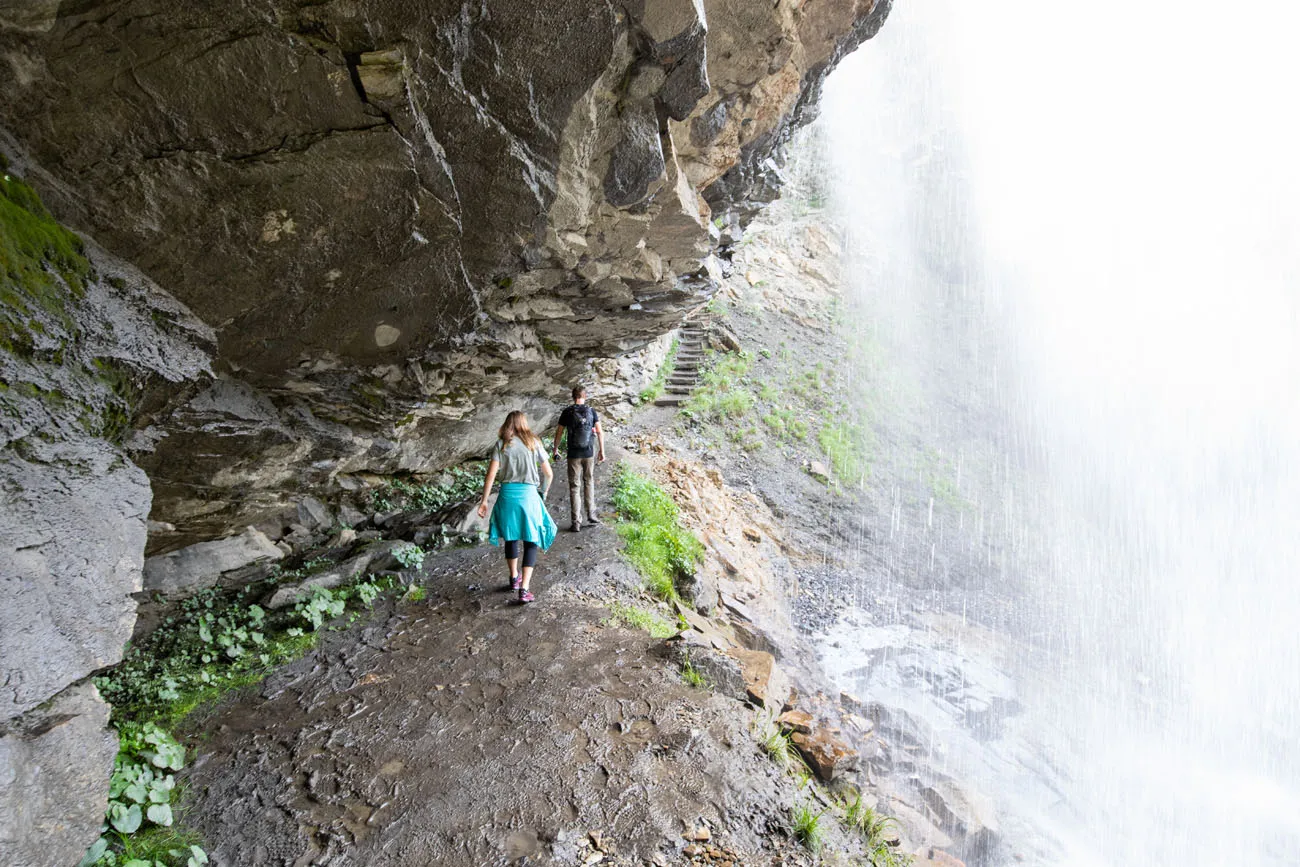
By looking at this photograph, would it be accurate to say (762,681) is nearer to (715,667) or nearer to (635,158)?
(715,667)

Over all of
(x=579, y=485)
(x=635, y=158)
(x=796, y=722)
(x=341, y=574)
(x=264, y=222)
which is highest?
(x=635, y=158)

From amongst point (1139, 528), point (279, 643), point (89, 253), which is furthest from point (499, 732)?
point (1139, 528)

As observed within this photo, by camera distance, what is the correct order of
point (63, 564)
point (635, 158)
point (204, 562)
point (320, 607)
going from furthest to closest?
point (204, 562) → point (320, 607) → point (635, 158) → point (63, 564)

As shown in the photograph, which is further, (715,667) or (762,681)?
(762,681)

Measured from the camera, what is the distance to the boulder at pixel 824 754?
4.34 m

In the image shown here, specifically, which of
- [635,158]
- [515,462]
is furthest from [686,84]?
[515,462]

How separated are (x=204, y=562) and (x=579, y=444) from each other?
13.0 ft

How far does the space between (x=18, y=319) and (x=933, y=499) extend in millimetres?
17150

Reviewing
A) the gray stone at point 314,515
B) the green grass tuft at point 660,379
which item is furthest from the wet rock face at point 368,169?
the green grass tuft at point 660,379

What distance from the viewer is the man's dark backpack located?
23.2 feet

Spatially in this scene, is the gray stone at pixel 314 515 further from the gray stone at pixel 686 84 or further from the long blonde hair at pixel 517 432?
the gray stone at pixel 686 84

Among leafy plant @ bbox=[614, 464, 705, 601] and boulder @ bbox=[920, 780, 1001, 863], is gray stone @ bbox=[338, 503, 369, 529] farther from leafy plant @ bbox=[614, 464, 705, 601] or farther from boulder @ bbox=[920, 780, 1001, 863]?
boulder @ bbox=[920, 780, 1001, 863]

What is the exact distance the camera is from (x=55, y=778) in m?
2.33

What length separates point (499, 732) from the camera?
12.4 ft
